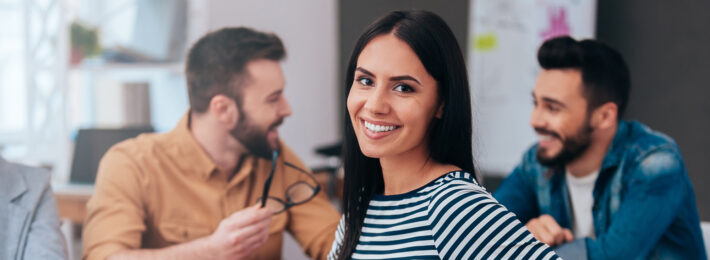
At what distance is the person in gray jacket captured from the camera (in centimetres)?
151

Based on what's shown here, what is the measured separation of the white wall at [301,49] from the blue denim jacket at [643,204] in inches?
38.2

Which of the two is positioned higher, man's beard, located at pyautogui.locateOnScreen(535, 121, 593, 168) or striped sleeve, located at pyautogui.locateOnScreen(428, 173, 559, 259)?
striped sleeve, located at pyautogui.locateOnScreen(428, 173, 559, 259)

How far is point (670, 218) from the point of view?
5.54ft

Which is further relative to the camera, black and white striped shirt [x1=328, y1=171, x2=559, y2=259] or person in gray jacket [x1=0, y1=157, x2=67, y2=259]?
person in gray jacket [x1=0, y1=157, x2=67, y2=259]

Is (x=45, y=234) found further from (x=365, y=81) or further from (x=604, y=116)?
(x=604, y=116)

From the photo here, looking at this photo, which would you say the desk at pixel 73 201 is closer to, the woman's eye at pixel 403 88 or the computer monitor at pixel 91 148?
the computer monitor at pixel 91 148

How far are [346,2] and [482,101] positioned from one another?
0.97 meters

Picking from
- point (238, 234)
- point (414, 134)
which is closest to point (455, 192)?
point (414, 134)

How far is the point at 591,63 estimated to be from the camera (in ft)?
5.95

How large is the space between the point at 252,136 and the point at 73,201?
24.8 inches

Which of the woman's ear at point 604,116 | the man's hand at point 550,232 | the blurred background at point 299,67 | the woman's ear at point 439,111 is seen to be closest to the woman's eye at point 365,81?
the woman's ear at point 439,111

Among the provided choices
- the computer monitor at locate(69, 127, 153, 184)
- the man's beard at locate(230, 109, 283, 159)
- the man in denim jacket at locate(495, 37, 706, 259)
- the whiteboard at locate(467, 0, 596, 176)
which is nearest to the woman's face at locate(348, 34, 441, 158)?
the man's beard at locate(230, 109, 283, 159)

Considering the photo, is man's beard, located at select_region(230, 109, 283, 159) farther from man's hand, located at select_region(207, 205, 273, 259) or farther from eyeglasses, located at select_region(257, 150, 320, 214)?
man's hand, located at select_region(207, 205, 273, 259)

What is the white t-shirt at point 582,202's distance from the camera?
6.25ft
